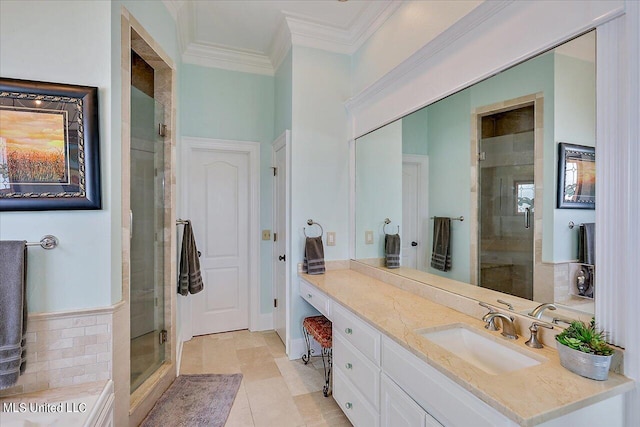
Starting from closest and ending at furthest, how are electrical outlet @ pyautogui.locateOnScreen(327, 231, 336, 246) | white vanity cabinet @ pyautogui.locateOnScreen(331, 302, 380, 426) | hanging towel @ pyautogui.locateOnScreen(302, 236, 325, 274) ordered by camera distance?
1. white vanity cabinet @ pyautogui.locateOnScreen(331, 302, 380, 426)
2. hanging towel @ pyautogui.locateOnScreen(302, 236, 325, 274)
3. electrical outlet @ pyautogui.locateOnScreen(327, 231, 336, 246)

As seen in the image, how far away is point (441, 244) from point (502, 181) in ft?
1.97

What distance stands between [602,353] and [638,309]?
19 centimetres

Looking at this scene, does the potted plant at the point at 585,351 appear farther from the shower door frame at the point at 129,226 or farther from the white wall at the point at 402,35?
the shower door frame at the point at 129,226

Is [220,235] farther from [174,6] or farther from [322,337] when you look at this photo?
[174,6]

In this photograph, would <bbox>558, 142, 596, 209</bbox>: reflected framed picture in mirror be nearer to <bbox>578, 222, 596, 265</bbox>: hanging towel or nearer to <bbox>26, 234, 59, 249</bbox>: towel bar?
<bbox>578, 222, 596, 265</bbox>: hanging towel

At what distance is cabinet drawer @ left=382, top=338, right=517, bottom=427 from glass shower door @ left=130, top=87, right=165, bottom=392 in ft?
5.70

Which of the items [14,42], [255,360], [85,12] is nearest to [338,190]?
[255,360]

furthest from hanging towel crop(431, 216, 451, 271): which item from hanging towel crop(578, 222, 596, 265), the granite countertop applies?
hanging towel crop(578, 222, 596, 265)

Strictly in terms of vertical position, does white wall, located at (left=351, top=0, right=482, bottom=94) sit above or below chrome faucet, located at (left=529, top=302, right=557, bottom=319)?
above

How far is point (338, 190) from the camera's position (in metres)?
3.01

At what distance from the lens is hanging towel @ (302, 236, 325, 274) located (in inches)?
109

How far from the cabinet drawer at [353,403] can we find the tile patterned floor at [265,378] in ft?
0.57

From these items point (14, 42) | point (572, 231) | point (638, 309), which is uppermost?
point (14, 42)

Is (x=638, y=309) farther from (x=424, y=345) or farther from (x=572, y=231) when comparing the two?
(x=424, y=345)
